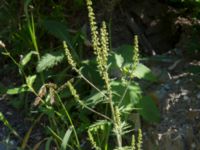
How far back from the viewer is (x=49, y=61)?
3.05 m

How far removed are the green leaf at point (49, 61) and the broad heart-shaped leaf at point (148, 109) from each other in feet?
1.75

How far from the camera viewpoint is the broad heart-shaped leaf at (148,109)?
2871 millimetres

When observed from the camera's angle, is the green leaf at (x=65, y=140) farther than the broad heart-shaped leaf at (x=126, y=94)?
No

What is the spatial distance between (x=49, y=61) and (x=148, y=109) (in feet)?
2.04

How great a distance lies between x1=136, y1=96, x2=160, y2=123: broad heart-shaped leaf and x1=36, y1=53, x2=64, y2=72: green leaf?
0.53 meters

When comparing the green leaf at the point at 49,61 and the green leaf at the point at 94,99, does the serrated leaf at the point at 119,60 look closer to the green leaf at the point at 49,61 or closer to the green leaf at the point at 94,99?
the green leaf at the point at 94,99

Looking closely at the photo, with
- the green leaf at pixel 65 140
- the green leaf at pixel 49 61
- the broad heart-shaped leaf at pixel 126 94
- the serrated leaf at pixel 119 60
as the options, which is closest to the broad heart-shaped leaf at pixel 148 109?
the broad heart-shaped leaf at pixel 126 94

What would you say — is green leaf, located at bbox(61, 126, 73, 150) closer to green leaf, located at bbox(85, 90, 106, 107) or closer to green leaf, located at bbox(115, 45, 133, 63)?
green leaf, located at bbox(85, 90, 106, 107)

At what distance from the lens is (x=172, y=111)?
3.03 metres

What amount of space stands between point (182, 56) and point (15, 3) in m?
1.16

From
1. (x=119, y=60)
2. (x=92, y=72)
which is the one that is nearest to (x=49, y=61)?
(x=92, y=72)

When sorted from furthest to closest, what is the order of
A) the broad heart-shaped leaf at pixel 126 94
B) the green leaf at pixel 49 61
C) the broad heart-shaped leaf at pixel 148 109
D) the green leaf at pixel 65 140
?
the green leaf at pixel 49 61 → the broad heart-shaped leaf at pixel 148 109 → the broad heart-shaped leaf at pixel 126 94 → the green leaf at pixel 65 140

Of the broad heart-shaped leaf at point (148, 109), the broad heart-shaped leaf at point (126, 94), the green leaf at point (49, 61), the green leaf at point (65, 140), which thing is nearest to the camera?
the green leaf at point (65, 140)

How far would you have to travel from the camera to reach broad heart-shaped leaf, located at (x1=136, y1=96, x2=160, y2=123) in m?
2.87
